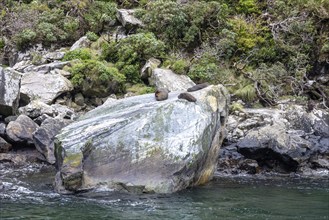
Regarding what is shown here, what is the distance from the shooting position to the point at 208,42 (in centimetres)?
2353

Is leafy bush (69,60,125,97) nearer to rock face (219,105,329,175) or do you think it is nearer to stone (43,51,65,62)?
stone (43,51,65,62)

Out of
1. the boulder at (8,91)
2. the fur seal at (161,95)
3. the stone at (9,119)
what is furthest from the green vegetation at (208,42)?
the fur seal at (161,95)

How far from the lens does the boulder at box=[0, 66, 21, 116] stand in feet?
54.9

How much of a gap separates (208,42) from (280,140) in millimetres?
9455

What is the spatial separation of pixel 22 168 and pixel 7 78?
384 cm

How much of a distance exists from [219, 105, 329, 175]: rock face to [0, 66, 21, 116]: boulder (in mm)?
7928

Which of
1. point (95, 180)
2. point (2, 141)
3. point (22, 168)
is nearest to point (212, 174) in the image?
point (95, 180)

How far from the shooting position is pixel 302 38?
2238cm

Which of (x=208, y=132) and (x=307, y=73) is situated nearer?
(x=208, y=132)

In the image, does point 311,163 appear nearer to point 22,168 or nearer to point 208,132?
point 208,132

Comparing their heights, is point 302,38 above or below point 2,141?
above

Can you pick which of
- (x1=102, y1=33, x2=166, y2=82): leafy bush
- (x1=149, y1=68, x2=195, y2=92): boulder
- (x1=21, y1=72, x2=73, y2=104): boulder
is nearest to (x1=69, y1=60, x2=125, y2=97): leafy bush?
(x1=21, y1=72, x2=73, y2=104): boulder

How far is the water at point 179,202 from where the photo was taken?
977 centimetres

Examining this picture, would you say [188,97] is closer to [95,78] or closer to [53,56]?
[95,78]
